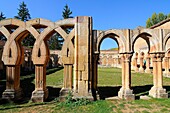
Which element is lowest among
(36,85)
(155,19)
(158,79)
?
(36,85)

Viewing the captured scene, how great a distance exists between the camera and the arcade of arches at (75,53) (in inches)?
331

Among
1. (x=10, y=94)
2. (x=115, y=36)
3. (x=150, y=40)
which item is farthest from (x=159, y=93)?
(x=10, y=94)

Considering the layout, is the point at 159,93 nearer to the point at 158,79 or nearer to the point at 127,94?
the point at 158,79

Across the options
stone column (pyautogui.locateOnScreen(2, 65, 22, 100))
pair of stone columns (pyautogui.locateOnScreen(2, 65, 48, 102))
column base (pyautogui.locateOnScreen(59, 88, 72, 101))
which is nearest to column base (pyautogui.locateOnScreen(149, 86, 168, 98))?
column base (pyautogui.locateOnScreen(59, 88, 72, 101))

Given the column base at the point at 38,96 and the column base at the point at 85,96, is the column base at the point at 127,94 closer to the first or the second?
the column base at the point at 85,96

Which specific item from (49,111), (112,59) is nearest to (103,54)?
(112,59)

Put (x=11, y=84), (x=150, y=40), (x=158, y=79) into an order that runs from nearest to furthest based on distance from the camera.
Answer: (x=11, y=84) → (x=158, y=79) → (x=150, y=40)

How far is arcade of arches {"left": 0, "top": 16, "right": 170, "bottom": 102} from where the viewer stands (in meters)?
8.41

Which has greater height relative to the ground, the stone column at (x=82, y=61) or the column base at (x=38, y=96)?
the stone column at (x=82, y=61)

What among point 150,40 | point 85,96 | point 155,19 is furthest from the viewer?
point 155,19

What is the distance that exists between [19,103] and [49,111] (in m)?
2.19

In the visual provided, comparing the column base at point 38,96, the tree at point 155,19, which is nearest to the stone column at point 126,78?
the column base at point 38,96

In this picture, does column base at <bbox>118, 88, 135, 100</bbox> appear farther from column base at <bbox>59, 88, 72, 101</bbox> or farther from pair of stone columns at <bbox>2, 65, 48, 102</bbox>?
pair of stone columns at <bbox>2, 65, 48, 102</bbox>

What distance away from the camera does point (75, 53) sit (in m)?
8.46
